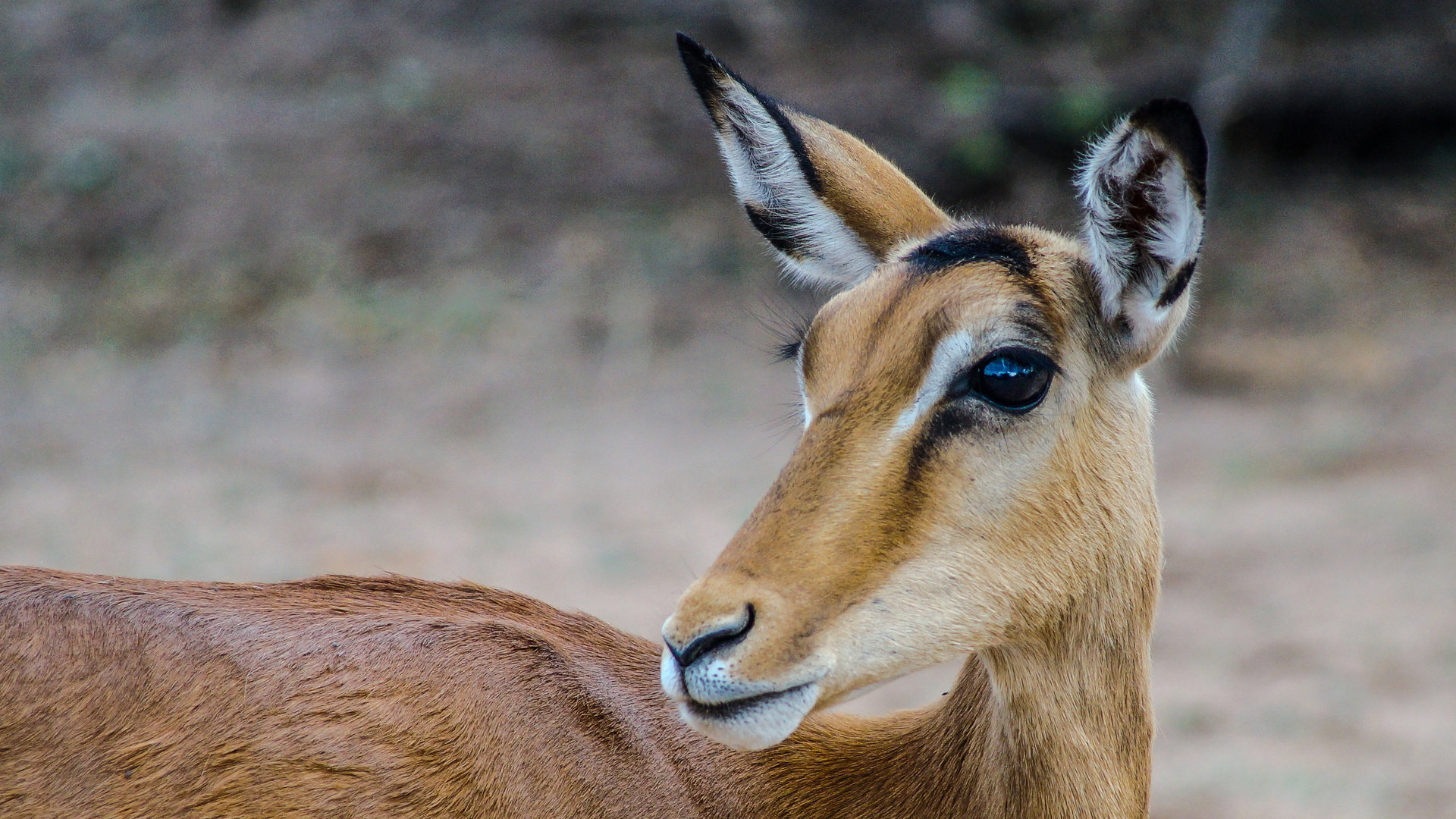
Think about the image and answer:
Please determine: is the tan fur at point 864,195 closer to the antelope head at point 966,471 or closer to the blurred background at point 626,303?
the antelope head at point 966,471

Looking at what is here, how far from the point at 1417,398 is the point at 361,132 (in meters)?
10.1

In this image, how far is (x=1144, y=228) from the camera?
124 inches

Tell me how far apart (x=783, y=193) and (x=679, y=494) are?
6.05 m

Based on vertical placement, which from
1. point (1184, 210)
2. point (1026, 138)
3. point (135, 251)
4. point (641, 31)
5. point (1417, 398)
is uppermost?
point (641, 31)

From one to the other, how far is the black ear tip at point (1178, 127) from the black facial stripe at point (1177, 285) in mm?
213

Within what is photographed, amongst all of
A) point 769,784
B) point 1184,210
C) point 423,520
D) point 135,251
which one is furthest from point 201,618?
point 135,251

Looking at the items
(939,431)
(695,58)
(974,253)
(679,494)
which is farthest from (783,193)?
(679,494)

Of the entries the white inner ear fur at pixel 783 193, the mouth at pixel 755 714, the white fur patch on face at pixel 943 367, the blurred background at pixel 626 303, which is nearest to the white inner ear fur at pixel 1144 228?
the white fur patch on face at pixel 943 367

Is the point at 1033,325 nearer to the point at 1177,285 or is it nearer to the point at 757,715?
the point at 1177,285

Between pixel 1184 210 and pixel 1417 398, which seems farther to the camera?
pixel 1417 398

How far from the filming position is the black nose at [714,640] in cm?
267

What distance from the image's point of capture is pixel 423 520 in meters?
9.04

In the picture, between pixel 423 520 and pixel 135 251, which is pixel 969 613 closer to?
pixel 423 520

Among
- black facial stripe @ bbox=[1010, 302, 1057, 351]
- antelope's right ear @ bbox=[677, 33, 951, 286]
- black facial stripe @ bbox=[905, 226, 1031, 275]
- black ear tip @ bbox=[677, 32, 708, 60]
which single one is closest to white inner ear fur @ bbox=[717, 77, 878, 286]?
antelope's right ear @ bbox=[677, 33, 951, 286]
